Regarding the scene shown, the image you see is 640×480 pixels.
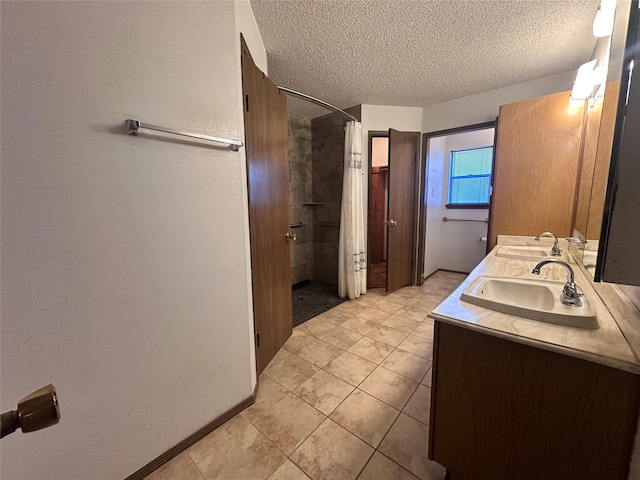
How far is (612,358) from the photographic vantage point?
0.67 meters

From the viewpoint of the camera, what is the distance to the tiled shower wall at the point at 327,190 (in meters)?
3.43

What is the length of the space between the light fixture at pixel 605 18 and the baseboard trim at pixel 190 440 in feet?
9.56

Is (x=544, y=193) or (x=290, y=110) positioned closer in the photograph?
(x=544, y=193)

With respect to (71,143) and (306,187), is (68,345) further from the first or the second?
(306,187)

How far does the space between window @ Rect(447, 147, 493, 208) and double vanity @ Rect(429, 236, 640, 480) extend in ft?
10.7

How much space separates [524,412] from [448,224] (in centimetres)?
383

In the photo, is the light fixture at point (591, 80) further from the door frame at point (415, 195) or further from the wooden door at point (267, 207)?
the wooden door at point (267, 207)

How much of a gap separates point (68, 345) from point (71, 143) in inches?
27.3

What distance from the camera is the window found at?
3.89 metres

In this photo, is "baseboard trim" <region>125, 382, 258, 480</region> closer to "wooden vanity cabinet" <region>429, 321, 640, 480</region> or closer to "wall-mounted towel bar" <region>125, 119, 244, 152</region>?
"wooden vanity cabinet" <region>429, 321, 640, 480</region>

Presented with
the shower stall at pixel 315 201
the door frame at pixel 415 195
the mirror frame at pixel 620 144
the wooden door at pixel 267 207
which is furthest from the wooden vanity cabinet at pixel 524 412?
the door frame at pixel 415 195

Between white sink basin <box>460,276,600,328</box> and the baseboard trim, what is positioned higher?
white sink basin <box>460,276,600,328</box>

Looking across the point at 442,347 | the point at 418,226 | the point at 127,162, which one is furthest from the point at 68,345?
the point at 418,226

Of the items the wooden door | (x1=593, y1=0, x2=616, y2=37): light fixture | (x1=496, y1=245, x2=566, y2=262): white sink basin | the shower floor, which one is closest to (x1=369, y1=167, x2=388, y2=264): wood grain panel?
the shower floor
